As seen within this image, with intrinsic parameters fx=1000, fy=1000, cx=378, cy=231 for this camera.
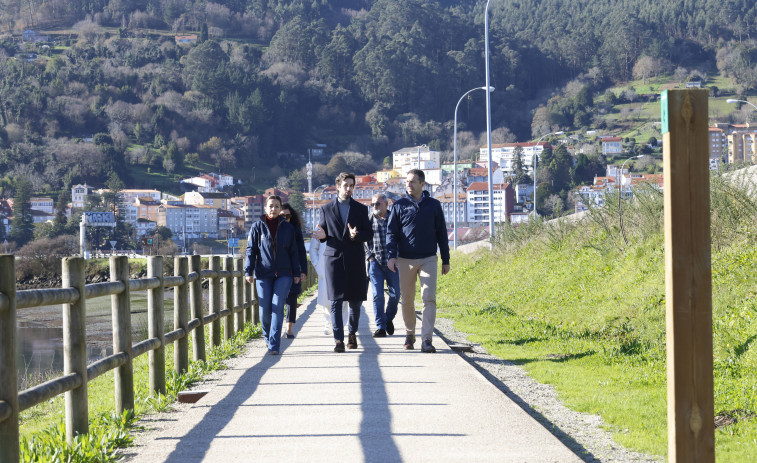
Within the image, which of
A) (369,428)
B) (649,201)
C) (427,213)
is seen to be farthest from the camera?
(649,201)

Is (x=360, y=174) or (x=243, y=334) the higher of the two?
(x=360, y=174)

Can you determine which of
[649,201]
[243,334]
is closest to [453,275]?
[649,201]

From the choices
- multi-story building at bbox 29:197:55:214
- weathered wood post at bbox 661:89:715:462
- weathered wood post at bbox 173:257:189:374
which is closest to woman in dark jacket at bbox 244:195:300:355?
weathered wood post at bbox 173:257:189:374

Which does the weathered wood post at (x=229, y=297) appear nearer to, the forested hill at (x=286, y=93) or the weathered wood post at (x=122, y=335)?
the weathered wood post at (x=122, y=335)

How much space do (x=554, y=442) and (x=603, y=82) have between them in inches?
7661

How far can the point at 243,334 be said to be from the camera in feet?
43.9

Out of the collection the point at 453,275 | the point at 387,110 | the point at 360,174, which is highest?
the point at 387,110

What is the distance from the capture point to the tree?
122 metres

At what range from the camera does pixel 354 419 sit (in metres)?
6.70

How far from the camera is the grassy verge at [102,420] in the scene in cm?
563

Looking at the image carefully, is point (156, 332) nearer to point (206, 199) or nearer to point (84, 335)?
point (84, 335)

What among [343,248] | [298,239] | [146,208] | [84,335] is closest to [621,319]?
[343,248]

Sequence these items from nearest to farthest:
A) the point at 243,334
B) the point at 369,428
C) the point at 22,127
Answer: the point at 369,428, the point at 243,334, the point at 22,127

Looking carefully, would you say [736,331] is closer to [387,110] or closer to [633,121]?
[633,121]
